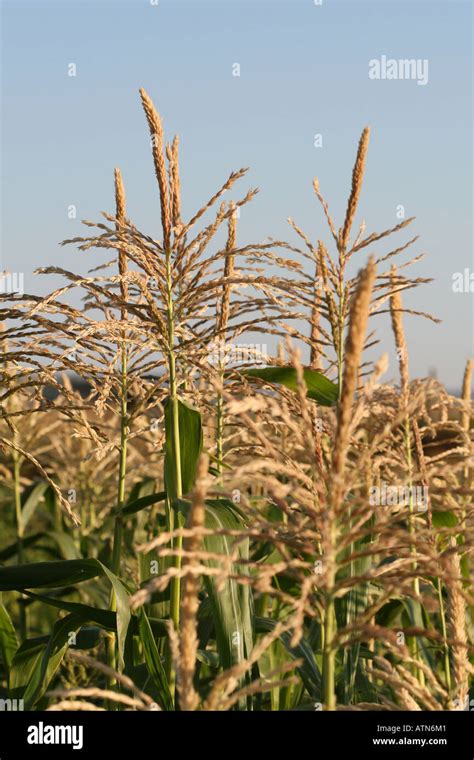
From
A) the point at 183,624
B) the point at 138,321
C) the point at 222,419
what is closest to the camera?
the point at 183,624

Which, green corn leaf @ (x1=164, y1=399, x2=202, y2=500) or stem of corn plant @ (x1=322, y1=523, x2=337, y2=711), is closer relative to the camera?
stem of corn plant @ (x1=322, y1=523, x2=337, y2=711)

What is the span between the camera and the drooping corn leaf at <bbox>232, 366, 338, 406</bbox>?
11.3ft

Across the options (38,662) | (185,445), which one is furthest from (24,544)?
(185,445)

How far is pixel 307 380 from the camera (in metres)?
3.53

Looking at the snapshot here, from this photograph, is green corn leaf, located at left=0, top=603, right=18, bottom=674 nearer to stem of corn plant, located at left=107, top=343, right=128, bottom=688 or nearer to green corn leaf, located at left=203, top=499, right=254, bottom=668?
stem of corn plant, located at left=107, top=343, right=128, bottom=688

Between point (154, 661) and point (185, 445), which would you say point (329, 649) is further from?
point (185, 445)

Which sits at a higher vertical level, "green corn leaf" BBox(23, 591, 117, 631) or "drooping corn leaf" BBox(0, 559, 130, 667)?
"drooping corn leaf" BBox(0, 559, 130, 667)

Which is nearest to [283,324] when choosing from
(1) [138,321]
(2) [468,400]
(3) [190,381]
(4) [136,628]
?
(3) [190,381]

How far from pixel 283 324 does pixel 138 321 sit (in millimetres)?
715

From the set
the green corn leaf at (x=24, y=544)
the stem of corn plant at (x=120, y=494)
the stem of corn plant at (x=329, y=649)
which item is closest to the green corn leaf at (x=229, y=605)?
the stem of corn plant at (x=120, y=494)

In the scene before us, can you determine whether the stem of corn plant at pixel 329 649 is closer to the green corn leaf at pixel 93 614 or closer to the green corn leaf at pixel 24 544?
the green corn leaf at pixel 93 614

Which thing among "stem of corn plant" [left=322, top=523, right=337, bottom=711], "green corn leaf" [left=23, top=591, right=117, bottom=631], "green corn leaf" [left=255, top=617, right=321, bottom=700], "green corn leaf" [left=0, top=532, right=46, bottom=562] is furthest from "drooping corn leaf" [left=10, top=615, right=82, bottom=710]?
"green corn leaf" [left=0, top=532, right=46, bottom=562]
